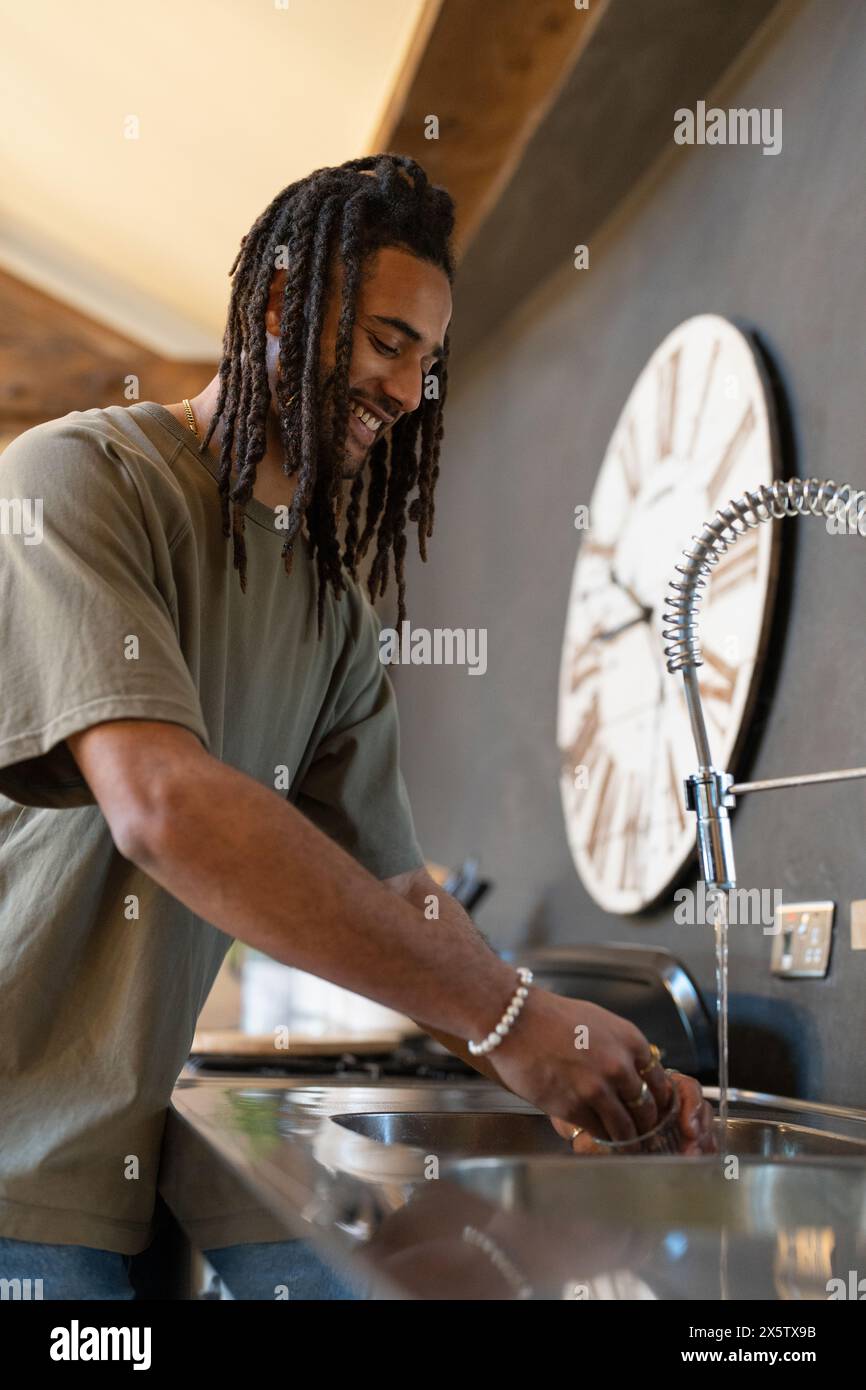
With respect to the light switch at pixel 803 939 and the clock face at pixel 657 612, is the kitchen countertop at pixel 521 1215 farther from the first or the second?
the clock face at pixel 657 612

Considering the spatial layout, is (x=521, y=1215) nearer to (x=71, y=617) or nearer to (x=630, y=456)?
(x=71, y=617)

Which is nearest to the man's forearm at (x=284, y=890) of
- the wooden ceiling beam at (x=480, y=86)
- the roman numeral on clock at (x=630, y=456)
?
the wooden ceiling beam at (x=480, y=86)

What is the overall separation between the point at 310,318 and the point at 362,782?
0.41 m

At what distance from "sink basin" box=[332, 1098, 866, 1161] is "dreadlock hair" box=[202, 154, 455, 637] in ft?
1.33

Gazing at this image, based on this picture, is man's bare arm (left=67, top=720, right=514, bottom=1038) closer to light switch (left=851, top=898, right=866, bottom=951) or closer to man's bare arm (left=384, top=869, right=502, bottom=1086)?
man's bare arm (left=384, top=869, right=502, bottom=1086)

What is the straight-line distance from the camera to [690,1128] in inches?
36.5

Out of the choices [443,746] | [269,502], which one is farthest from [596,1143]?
[443,746]

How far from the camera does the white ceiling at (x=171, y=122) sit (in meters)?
2.55

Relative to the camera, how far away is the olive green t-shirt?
0.83 metres

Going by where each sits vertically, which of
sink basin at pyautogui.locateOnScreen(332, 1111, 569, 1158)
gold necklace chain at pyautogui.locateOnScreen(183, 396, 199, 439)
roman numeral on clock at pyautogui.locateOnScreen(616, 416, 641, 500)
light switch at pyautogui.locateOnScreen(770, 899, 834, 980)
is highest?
roman numeral on clock at pyautogui.locateOnScreen(616, 416, 641, 500)

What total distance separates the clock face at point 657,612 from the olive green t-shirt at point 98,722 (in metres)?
0.60

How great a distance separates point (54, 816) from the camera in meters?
0.96

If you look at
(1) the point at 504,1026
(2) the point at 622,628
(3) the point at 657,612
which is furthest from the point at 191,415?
(2) the point at 622,628

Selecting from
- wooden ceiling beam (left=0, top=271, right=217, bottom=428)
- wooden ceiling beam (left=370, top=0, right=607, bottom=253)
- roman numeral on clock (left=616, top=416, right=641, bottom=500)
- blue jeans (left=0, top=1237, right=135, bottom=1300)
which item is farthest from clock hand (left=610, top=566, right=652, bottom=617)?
wooden ceiling beam (left=0, top=271, right=217, bottom=428)
